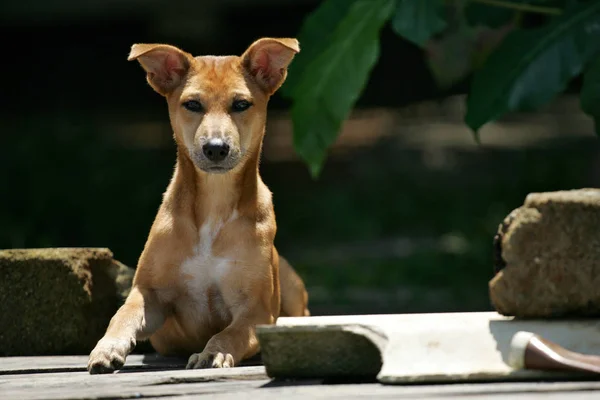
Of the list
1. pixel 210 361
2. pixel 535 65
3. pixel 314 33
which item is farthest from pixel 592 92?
pixel 210 361

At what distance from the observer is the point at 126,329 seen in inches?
141

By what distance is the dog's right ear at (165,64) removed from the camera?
3.97 meters

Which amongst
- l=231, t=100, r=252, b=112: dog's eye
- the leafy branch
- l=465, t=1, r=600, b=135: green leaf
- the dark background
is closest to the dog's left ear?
l=231, t=100, r=252, b=112: dog's eye

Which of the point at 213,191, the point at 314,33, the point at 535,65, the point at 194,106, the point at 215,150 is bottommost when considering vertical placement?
the point at 213,191

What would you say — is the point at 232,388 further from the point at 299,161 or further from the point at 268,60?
the point at 299,161

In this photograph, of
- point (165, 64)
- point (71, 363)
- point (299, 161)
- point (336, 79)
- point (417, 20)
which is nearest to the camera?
point (71, 363)

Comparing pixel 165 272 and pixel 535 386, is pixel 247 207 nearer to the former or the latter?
pixel 165 272

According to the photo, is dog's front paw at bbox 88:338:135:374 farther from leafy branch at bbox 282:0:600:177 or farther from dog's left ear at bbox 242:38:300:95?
leafy branch at bbox 282:0:600:177

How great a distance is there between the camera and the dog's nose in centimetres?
375

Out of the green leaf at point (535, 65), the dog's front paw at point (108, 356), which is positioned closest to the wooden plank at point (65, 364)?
the dog's front paw at point (108, 356)

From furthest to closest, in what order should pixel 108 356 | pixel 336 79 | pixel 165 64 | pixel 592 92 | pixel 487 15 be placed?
pixel 487 15 < pixel 336 79 < pixel 592 92 < pixel 165 64 < pixel 108 356

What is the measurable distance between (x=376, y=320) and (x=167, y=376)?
1.79 ft

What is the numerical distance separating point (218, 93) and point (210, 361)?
3.24ft

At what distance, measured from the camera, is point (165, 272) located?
388 centimetres
